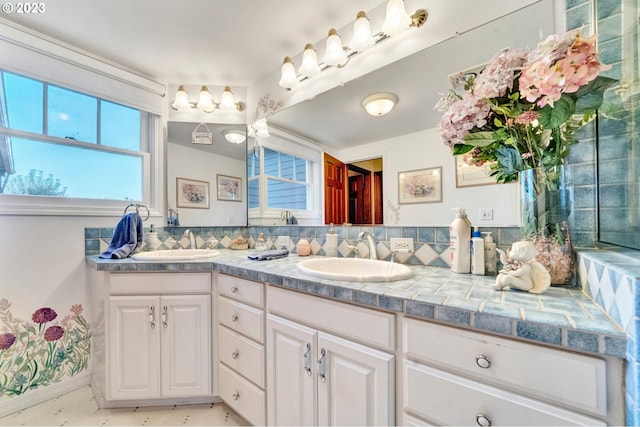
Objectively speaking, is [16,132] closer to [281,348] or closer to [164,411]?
[164,411]

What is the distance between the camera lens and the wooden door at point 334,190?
158 centimetres

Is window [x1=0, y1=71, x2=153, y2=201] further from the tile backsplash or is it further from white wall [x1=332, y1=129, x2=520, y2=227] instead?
white wall [x1=332, y1=129, x2=520, y2=227]

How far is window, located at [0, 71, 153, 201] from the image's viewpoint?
1.56 m

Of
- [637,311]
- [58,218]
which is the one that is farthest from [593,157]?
[58,218]

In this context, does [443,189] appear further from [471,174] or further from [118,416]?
[118,416]

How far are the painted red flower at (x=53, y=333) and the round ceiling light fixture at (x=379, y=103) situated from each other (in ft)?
7.91

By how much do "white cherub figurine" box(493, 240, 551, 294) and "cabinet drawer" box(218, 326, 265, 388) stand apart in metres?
1.04

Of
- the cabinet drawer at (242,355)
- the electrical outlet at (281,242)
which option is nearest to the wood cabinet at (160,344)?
the cabinet drawer at (242,355)

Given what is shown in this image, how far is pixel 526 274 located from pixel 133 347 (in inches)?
75.1

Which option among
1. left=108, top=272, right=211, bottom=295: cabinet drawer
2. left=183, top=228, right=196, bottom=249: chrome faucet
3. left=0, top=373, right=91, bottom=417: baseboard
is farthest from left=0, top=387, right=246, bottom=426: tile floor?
left=183, top=228, right=196, bottom=249: chrome faucet

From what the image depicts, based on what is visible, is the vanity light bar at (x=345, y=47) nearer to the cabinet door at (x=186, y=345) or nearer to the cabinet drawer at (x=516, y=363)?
the cabinet drawer at (x=516, y=363)

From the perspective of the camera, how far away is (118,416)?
4.81 ft

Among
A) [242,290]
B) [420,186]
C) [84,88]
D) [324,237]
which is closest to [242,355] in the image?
[242,290]

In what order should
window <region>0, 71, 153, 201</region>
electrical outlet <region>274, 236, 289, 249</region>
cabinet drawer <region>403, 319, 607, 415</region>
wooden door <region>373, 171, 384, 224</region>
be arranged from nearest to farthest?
cabinet drawer <region>403, 319, 607, 415</region>
wooden door <region>373, 171, 384, 224</region>
window <region>0, 71, 153, 201</region>
electrical outlet <region>274, 236, 289, 249</region>
